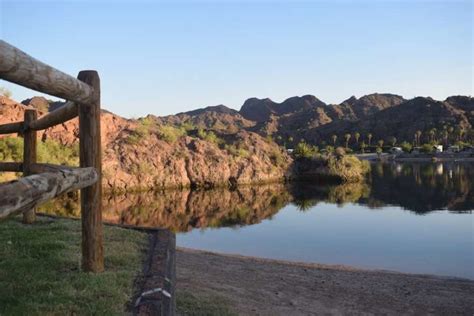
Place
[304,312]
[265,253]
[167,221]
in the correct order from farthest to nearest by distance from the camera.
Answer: [167,221] → [265,253] → [304,312]

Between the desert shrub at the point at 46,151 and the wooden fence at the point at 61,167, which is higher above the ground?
the desert shrub at the point at 46,151

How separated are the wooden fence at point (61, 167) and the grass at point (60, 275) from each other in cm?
43

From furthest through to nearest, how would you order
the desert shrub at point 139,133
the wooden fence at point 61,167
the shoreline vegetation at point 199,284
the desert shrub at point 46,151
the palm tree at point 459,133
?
the palm tree at point 459,133, the desert shrub at point 139,133, the desert shrub at point 46,151, the shoreline vegetation at point 199,284, the wooden fence at point 61,167

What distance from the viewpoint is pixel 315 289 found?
8797mm

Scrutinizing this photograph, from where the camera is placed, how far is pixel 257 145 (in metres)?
40.9

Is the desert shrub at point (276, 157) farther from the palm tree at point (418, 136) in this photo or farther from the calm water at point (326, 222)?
the palm tree at point (418, 136)

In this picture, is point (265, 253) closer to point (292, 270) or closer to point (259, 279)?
point (292, 270)

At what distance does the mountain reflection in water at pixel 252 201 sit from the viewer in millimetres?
19984

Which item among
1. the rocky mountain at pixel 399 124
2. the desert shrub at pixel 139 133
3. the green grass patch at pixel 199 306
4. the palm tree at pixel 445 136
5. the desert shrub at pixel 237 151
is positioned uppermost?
the rocky mountain at pixel 399 124

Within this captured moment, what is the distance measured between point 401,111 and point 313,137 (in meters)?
29.6

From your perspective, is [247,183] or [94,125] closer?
[94,125]

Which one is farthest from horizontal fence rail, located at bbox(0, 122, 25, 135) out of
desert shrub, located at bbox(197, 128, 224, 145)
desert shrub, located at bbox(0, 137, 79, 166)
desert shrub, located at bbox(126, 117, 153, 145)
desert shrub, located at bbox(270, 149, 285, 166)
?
desert shrub, located at bbox(270, 149, 285, 166)

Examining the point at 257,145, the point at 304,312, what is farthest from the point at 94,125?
the point at 257,145

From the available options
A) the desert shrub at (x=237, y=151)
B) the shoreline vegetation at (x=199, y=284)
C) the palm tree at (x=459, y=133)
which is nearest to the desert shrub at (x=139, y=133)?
the desert shrub at (x=237, y=151)
